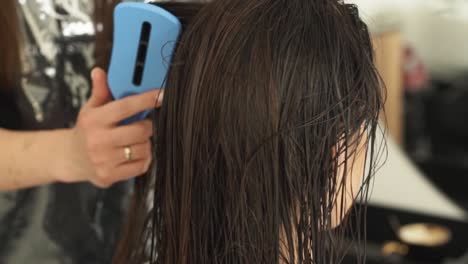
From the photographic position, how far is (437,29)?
8.92 ft

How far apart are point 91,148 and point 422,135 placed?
2368 mm

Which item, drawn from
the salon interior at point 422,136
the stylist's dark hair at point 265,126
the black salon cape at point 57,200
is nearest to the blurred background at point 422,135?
the salon interior at point 422,136

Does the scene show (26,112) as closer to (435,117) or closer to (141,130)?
(141,130)

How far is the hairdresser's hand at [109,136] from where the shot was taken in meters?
0.64

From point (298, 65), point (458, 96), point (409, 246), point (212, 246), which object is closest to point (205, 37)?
point (298, 65)

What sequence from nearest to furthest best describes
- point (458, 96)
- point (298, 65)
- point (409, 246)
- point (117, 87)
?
point (298, 65), point (117, 87), point (409, 246), point (458, 96)

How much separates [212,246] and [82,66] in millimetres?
356

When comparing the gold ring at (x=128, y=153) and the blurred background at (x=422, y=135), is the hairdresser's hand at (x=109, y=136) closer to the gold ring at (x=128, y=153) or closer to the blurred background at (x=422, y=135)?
the gold ring at (x=128, y=153)

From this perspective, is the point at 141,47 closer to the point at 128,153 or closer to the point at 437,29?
the point at 128,153

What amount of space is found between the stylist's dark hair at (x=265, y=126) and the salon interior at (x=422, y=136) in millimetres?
576

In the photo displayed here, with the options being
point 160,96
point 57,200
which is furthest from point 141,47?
point 57,200

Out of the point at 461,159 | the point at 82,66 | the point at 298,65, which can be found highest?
the point at 298,65

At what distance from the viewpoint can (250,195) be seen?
0.57 m

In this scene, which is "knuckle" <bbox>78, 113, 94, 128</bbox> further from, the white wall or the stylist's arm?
the white wall
